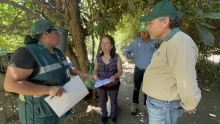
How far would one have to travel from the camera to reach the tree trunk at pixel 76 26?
110 inches

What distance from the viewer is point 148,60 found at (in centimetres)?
295

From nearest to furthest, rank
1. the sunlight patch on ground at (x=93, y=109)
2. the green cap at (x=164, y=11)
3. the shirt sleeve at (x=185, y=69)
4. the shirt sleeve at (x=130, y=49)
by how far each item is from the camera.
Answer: the shirt sleeve at (x=185, y=69) → the green cap at (x=164, y=11) → the shirt sleeve at (x=130, y=49) → the sunlight patch on ground at (x=93, y=109)

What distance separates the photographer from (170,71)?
1.37 meters

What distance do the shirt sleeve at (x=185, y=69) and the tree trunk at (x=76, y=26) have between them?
205 cm

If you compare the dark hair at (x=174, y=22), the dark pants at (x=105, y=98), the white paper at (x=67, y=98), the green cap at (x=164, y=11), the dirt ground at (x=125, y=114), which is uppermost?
the green cap at (x=164, y=11)

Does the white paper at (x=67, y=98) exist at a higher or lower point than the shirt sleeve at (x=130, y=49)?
lower

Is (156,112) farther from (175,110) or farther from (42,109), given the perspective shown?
(42,109)

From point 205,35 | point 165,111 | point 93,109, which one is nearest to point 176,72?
point 165,111

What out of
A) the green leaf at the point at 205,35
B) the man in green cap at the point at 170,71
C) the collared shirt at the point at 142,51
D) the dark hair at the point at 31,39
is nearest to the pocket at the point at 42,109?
the dark hair at the point at 31,39

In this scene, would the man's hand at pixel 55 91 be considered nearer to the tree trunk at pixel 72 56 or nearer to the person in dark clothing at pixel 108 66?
the person in dark clothing at pixel 108 66

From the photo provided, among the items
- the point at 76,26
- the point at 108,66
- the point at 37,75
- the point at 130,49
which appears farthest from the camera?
the point at 130,49

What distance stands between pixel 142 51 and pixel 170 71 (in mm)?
1610

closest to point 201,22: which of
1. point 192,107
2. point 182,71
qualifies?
point 182,71

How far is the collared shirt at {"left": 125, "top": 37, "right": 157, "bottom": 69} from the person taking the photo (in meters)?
2.92
